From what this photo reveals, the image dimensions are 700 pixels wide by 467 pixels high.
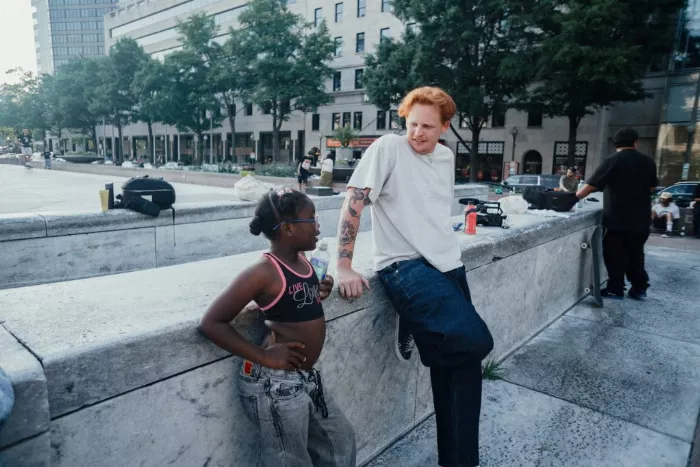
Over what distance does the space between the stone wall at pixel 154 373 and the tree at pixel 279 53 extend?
37.2m

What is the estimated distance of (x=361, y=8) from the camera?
4784 centimetres

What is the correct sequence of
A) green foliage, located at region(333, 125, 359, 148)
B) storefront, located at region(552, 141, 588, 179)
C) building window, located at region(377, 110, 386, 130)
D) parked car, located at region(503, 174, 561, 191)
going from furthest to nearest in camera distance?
building window, located at region(377, 110, 386, 130) → green foliage, located at region(333, 125, 359, 148) → storefront, located at region(552, 141, 588, 179) → parked car, located at region(503, 174, 561, 191)

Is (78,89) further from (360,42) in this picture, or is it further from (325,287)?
(325,287)

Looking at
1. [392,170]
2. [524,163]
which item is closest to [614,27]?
[524,163]

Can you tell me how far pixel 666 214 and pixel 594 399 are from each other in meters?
13.3

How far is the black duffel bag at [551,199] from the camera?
243 inches

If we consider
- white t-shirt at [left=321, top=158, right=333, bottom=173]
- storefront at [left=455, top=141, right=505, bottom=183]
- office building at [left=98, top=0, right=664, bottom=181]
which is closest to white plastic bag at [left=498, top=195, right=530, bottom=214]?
white t-shirt at [left=321, top=158, right=333, bottom=173]

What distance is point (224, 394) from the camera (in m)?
1.99

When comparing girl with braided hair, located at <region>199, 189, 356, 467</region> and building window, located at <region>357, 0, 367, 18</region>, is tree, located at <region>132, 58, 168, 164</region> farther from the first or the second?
girl with braided hair, located at <region>199, 189, 356, 467</region>

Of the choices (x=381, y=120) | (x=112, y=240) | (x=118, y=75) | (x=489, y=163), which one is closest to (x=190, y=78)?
(x=118, y=75)

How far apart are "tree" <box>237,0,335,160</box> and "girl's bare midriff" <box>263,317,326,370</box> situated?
3805 cm

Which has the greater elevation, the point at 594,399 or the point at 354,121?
the point at 354,121

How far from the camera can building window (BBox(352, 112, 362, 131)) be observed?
163 ft

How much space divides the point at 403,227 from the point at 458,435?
1.26 meters
